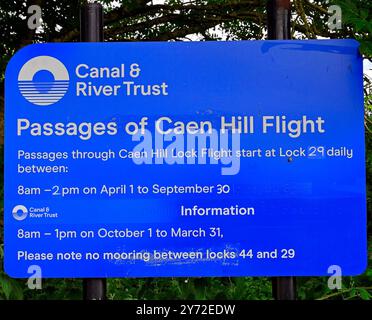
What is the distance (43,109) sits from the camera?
12.9ft

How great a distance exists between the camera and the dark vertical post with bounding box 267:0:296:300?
13.1 ft

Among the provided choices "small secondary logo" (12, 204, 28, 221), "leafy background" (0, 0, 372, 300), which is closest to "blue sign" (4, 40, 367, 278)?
"small secondary logo" (12, 204, 28, 221)

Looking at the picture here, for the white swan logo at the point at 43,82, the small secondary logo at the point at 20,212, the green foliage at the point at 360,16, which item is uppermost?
the green foliage at the point at 360,16

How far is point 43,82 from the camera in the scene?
12.9 feet

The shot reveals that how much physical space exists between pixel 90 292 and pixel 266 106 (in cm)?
147

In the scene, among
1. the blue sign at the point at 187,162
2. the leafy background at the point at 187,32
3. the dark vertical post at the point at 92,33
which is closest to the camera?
the blue sign at the point at 187,162

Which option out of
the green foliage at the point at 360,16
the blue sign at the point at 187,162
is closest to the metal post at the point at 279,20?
the blue sign at the point at 187,162

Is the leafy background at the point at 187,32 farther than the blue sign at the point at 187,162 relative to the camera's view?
Yes

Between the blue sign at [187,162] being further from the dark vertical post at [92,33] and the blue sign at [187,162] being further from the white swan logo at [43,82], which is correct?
the dark vertical post at [92,33]

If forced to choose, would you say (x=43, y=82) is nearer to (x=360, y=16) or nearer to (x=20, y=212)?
(x=20, y=212)

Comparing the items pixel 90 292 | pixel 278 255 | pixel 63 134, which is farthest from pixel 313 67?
pixel 90 292

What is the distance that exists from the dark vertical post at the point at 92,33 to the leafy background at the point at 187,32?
965 mm

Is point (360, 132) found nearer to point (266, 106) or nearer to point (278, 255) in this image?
point (266, 106)

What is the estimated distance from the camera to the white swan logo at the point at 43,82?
155 inches
